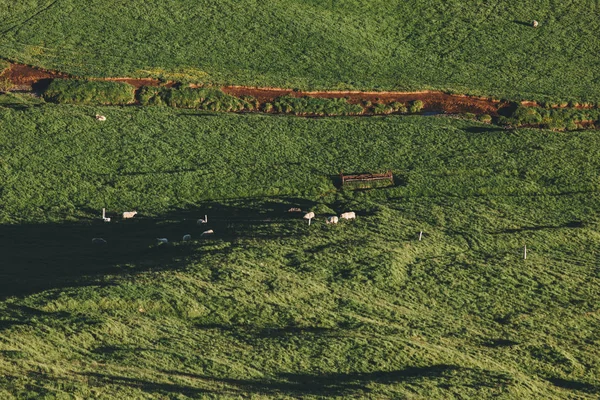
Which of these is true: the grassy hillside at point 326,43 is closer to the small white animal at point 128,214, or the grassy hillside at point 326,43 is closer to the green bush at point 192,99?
the green bush at point 192,99

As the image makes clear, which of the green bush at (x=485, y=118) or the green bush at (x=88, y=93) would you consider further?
the green bush at (x=485, y=118)

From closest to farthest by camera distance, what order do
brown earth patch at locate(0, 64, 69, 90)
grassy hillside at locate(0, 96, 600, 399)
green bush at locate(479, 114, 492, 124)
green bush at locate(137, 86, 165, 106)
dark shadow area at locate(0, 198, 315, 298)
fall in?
grassy hillside at locate(0, 96, 600, 399)
dark shadow area at locate(0, 198, 315, 298)
green bush at locate(137, 86, 165, 106)
brown earth patch at locate(0, 64, 69, 90)
green bush at locate(479, 114, 492, 124)

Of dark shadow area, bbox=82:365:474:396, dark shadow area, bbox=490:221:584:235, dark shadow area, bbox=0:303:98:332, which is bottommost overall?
dark shadow area, bbox=82:365:474:396

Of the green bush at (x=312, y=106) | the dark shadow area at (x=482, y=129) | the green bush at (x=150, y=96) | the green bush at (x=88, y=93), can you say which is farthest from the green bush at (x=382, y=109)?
the green bush at (x=88, y=93)

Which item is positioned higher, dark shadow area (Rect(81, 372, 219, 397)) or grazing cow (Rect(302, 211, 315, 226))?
grazing cow (Rect(302, 211, 315, 226))

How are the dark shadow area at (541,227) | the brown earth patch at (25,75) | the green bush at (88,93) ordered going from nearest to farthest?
1. the dark shadow area at (541,227)
2. the green bush at (88,93)
3. the brown earth patch at (25,75)

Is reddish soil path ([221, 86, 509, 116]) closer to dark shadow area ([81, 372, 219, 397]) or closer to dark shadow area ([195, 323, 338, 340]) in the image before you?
dark shadow area ([195, 323, 338, 340])

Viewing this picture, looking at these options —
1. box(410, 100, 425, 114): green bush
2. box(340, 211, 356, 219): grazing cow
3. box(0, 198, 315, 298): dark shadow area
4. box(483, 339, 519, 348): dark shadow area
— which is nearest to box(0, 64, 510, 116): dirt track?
box(410, 100, 425, 114): green bush

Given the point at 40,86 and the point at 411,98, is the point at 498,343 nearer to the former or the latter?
the point at 411,98
